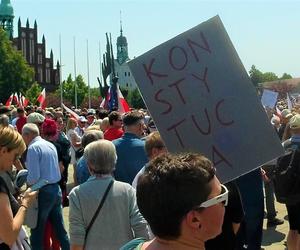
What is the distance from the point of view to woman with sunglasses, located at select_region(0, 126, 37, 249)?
298 centimetres

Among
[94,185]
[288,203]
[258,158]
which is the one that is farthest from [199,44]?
[288,203]

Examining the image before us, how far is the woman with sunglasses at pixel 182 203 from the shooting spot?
175 centimetres

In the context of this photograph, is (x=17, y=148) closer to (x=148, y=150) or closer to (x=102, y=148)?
(x=102, y=148)

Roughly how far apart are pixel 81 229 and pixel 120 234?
24cm

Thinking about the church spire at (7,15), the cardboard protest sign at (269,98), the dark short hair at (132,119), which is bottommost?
the dark short hair at (132,119)

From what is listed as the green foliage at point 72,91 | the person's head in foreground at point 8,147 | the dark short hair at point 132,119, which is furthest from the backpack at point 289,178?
the green foliage at point 72,91

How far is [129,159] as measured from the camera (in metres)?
5.21

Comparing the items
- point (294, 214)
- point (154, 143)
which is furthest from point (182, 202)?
point (294, 214)

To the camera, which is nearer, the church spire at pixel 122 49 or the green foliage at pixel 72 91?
the green foliage at pixel 72 91

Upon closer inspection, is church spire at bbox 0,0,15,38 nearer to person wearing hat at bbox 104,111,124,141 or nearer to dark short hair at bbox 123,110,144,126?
person wearing hat at bbox 104,111,124,141

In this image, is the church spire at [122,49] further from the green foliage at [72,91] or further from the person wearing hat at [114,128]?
the person wearing hat at [114,128]

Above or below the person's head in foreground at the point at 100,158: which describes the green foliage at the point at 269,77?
above

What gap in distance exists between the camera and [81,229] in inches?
138

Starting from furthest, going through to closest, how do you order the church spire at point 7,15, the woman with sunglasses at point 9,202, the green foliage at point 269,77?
the green foliage at point 269,77 → the church spire at point 7,15 → the woman with sunglasses at point 9,202
